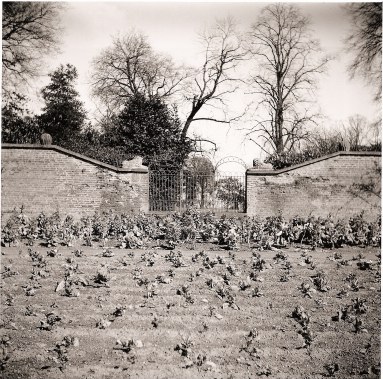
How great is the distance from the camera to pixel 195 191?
13086mm

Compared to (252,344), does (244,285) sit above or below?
above

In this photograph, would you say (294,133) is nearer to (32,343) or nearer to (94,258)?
(94,258)

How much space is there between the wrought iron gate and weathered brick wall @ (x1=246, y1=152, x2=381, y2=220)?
3.35 feet

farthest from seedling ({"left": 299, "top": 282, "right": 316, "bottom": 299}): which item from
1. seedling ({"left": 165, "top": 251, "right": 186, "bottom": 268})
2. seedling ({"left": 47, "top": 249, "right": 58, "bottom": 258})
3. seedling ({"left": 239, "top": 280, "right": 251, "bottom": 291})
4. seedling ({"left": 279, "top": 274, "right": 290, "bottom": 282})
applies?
seedling ({"left": 47, "top": 249, "right": 58, "bottom": 258})

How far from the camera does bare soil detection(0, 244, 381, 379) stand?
3.64m

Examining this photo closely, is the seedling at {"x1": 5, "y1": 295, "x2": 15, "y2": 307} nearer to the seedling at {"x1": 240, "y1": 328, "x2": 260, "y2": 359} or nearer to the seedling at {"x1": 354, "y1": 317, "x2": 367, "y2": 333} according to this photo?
the seedling at {"x1": 240, "y1": 328, "x2": 260, "y2": 359}

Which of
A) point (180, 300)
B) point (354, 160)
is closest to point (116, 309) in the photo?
point (180, 300)

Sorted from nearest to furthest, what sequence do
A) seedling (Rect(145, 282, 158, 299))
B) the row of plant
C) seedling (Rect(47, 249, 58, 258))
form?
seedling (Rect(145, 282, 158, 299)), seedling (Rect(47, 249, 58, 258)), the row of plant

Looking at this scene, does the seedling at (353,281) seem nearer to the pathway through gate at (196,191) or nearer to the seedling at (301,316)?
the seedling at (301,316)

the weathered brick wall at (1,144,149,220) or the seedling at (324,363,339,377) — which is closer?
the seedling at (324,363,339,377)

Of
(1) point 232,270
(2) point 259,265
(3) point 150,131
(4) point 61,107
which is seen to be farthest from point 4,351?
(4) point 61,107

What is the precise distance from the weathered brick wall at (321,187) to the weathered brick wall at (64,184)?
4018mm

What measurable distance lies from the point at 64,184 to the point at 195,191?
4.77 metres

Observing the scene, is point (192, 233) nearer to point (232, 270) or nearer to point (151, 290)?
point (232, 270)
